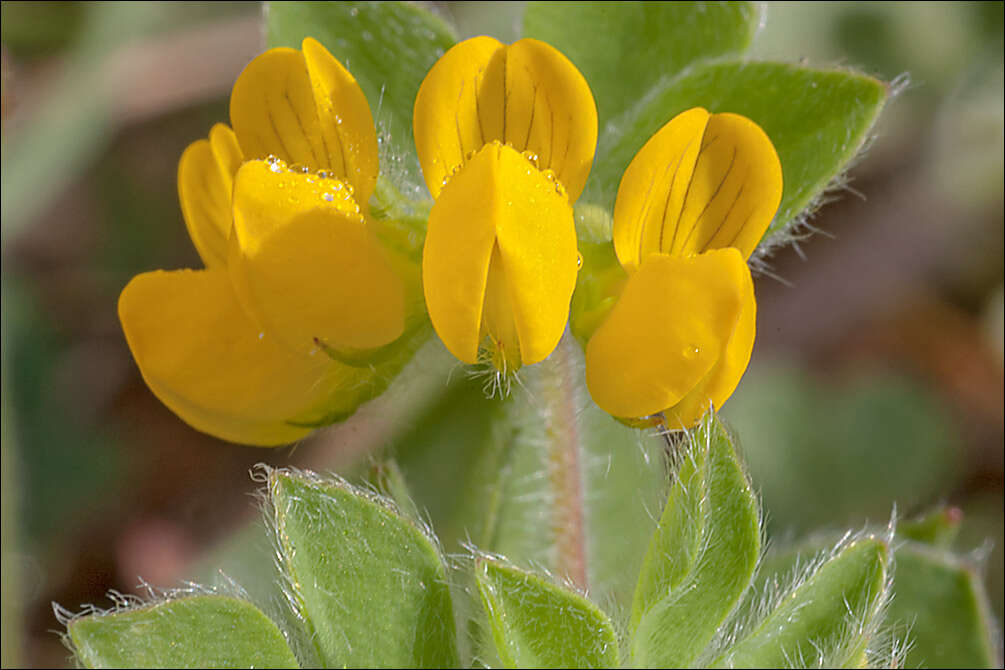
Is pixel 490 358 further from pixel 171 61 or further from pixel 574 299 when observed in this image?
pixel 171 61

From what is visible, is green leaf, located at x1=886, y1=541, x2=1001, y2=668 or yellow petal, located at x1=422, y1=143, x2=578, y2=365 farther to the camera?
green leaf, located at x1=886, y1=541, x2=1001, y2=668

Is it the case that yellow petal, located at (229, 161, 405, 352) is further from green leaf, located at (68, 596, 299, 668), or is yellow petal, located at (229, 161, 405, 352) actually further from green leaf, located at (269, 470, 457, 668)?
green leaf, located at (68, 596, 299, 668)

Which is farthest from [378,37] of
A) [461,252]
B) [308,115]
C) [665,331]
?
[665,331]

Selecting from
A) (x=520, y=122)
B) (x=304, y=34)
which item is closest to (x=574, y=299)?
(x=520, y=122)

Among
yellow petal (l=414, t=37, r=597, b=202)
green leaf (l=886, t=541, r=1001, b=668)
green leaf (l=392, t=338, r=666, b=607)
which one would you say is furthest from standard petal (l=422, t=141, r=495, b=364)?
green leaf (l=886, t=541, r=1001, b=668)

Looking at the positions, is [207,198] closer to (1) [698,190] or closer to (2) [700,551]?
(1) [698,190]

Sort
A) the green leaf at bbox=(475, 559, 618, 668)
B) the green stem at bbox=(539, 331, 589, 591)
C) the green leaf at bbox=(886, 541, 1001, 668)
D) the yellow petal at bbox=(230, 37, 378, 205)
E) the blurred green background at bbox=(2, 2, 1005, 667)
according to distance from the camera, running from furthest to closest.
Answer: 1. the blurred green background at bbox=(2, 2, 1005, 667)
2. the green stem at bbox=(539, 331, 589, 591)
3. the green leaf at bbox=(886, 541, 1001, 668)
4. the yellow petal at bbox=(230, 37, 378, 205)
5. the green leaf at bbox=(475, 559, 618, 668)

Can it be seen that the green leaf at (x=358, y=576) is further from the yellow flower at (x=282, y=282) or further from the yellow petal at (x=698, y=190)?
the yellow petal at (x=698, y=190)

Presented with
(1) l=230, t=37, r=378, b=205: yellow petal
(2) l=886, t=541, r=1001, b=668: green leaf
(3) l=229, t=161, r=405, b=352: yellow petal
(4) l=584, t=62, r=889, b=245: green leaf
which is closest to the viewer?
(3) l=229, t=161, r=405, b=352: yellow petal
